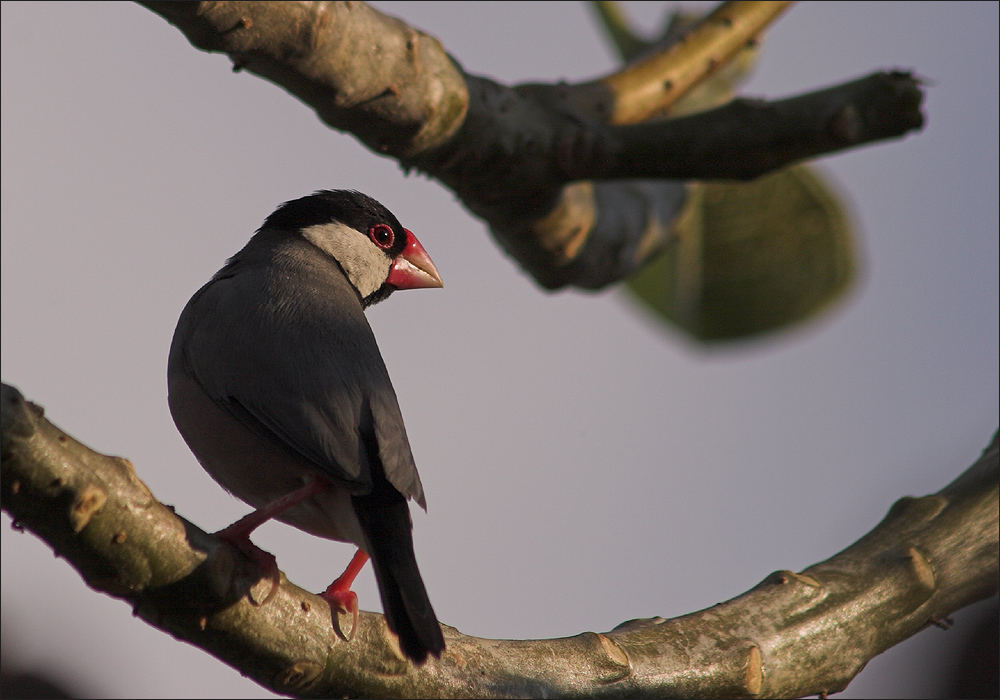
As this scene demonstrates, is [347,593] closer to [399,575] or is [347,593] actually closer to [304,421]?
[399,575]

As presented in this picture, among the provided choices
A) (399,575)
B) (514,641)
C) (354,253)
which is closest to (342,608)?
(399,575)

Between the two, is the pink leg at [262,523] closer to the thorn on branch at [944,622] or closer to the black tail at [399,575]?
the black tail at [399,575]

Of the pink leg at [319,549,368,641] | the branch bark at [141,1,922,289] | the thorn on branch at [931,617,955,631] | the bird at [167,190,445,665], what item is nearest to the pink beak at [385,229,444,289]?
the branch bark at [141,1,922,289]

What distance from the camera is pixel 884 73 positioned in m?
3.51

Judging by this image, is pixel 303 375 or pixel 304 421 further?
pixel 303 375

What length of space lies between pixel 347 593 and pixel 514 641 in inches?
20.7

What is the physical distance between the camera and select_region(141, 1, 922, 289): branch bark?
3.47 meters

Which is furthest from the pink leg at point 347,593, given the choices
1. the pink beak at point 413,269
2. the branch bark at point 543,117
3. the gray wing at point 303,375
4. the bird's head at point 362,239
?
the pink beak at point 413,269

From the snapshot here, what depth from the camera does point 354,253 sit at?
5.21 metres

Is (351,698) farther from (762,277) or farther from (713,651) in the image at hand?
(762,277)

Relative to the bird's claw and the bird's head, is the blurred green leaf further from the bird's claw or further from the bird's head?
the bird's claw

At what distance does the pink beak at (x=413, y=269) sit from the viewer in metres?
5.44

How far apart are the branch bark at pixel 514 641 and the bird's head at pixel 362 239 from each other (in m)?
2.65

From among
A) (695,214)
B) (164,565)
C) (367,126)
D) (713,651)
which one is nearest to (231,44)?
(367,126)
